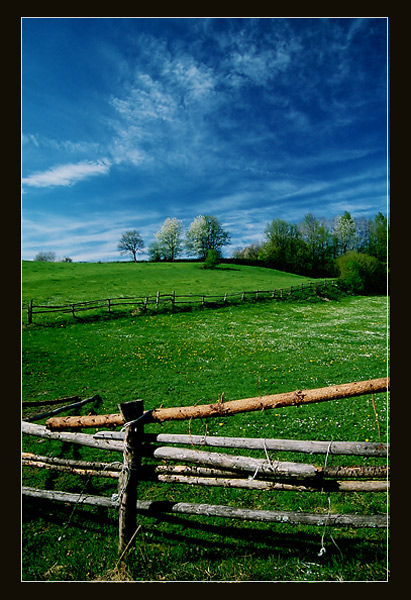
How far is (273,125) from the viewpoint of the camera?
5.40 metres

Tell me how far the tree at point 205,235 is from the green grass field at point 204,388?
123 cm

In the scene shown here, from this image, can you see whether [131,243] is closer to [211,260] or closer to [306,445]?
[211,260]

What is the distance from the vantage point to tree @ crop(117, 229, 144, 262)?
723cm

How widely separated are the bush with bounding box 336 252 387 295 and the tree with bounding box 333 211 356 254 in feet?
0.96

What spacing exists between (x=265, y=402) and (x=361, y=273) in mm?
7705

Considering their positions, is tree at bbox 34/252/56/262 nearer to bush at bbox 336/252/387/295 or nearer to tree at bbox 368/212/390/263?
tree at bbox 368/212/390/263

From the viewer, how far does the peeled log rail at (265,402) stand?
2760 millimetres

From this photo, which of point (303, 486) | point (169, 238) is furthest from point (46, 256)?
point (303, 486)

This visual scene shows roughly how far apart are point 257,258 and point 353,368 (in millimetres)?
5295

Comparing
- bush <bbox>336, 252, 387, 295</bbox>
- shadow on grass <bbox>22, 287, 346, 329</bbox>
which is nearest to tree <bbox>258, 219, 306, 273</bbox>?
bush <bbox>336, 252, 387, 295</bbox>

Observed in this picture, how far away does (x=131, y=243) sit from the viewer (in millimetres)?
7391
